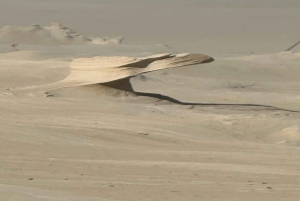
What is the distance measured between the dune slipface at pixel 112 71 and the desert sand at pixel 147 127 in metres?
0.02

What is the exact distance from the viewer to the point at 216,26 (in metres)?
50.5

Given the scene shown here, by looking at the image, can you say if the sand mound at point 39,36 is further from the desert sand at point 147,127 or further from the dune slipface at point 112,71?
the dune slipface at point 112,71

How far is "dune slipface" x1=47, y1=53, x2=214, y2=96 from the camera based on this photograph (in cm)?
1448

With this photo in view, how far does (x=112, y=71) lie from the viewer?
1492cm

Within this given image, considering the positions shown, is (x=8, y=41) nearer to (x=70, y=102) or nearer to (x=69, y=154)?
(x=70, y=102)

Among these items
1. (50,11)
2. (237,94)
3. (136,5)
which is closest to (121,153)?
(237,94)

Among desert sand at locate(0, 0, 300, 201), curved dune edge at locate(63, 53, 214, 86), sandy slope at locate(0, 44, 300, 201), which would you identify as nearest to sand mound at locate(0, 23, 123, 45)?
desert sand at locate(0, 0, 300, 201)

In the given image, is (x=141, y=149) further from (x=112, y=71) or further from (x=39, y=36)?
(x=39, y=36)

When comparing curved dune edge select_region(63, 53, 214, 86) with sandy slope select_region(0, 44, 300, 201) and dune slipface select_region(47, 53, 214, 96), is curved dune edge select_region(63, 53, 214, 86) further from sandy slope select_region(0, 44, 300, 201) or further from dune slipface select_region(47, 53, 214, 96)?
sandy slope select_region(0, 44, 300, 201)

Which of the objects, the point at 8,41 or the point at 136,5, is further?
the point at 136,5

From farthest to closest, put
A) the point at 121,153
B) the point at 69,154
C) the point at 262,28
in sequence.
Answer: the point at 262,28 < the point at 121,153 < the point at 69,154

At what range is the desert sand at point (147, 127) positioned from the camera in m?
6.59

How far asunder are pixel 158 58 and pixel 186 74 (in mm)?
8650

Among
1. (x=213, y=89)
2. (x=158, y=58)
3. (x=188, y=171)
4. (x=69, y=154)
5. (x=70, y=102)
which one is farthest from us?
(x=213, y=89)
